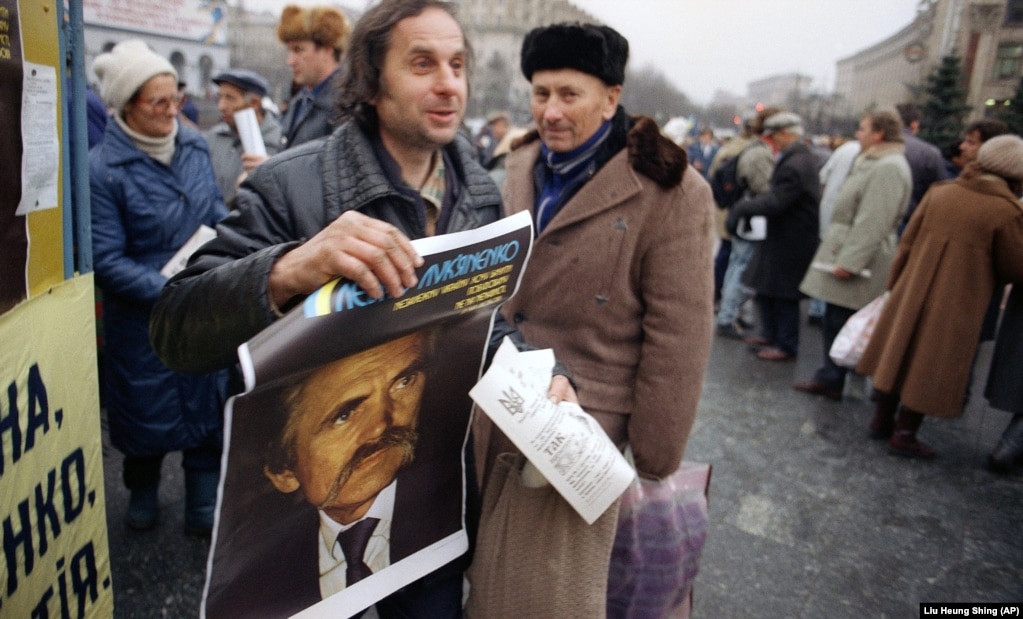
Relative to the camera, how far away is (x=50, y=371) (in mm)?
1430

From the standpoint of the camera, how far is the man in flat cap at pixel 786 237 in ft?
18.0

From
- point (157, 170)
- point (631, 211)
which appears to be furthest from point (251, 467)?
point (157, 170)

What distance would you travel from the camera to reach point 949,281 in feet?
12.4

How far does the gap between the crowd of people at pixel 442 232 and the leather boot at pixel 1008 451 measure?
11 millimetres

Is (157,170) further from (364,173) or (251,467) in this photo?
(251,467)

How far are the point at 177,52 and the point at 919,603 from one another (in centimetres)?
1116

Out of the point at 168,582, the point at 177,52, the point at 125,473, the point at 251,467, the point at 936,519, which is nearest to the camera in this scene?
the point at 251,467

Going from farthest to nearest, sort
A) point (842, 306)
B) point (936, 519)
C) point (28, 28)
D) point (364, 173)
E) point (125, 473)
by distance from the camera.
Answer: point (842, 306)
point (936, 519)
point (125, 473)
point (364, 173)
point (28, 28)

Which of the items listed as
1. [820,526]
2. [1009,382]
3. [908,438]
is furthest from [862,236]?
[820,526]

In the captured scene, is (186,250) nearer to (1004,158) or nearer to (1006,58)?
(1004,158)

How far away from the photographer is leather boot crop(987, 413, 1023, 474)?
12.6ft

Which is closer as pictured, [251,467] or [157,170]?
[251,467]

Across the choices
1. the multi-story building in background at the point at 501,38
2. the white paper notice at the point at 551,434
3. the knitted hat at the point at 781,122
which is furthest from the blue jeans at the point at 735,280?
the multi-story building in background at the point at 501,38

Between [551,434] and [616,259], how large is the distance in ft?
2.59
